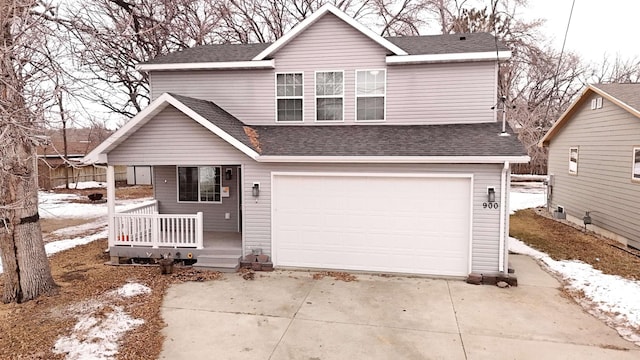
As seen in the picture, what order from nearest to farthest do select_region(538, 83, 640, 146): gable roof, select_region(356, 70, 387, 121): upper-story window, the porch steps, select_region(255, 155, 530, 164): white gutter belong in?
select_region(255, 155, 530, 164): white gutter < the porch steps < select_region(356, 70, 387, 121): upper-story window < select_region(538, 83, 640, 146): gable roof

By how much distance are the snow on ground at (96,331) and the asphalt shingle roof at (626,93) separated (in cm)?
1317

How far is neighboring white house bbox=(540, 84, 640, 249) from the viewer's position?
1130cm

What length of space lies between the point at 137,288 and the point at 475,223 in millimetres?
7082

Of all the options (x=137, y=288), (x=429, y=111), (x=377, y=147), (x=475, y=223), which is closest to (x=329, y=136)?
(x=377, y=147)

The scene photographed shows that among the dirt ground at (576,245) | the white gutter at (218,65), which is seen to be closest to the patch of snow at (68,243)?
the white gutter at (218,65)

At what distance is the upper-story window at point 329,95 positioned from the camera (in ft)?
35.0

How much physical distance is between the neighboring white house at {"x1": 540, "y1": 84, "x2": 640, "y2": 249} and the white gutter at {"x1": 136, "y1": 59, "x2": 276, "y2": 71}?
9.97 metres

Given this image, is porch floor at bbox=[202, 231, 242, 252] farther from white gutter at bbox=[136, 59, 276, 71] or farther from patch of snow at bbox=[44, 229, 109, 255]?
white gutter at bbox=[136, 59, 276, 71]

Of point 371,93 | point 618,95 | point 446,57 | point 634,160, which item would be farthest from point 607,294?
point 618,95

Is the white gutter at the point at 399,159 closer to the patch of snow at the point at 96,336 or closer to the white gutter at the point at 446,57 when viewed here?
the white gutter at the point at 446,57

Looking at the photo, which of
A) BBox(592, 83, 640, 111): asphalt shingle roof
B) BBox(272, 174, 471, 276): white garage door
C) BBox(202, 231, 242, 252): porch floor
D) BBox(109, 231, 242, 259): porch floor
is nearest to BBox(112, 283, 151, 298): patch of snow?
BBox(109, 231, 242, 259): porch floor

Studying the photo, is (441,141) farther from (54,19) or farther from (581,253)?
(54,19)

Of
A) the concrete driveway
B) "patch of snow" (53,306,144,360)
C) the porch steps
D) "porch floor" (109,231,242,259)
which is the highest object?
"porch floor" (109,231,242,259)

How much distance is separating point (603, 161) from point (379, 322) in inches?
428
